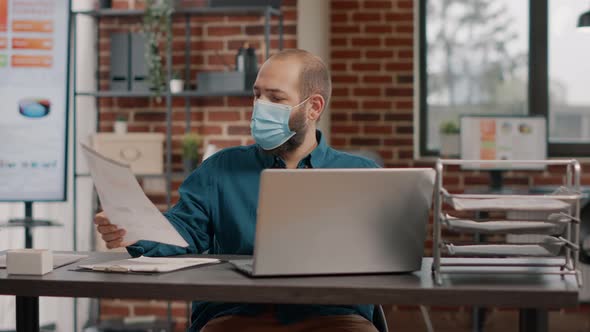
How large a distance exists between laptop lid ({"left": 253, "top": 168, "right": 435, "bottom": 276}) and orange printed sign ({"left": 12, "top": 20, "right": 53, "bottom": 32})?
2.06m

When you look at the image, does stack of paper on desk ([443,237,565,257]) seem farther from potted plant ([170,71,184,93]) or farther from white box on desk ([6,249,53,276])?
potted plant ([170,71,184,93])

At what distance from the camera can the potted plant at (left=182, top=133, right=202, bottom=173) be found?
182 inches

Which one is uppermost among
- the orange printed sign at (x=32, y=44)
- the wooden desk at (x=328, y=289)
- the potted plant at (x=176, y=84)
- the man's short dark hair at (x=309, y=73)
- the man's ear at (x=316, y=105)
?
the orange printed sign at (x=32, y=44)

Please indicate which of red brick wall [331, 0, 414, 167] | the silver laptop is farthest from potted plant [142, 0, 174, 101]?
the silver laptop

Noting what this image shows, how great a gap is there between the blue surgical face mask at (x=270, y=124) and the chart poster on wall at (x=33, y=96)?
1440mm

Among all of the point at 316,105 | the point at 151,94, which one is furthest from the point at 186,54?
the point at 316,105

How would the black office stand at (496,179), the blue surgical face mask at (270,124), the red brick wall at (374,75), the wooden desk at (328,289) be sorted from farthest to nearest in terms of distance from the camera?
the red brick wall at (374,75), the black office stand at (496,179), the blue surgical face mask at (270,124), the wooden desk at (328,289)

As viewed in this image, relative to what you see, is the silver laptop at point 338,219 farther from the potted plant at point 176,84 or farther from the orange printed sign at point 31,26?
the potted plant at point 176,84

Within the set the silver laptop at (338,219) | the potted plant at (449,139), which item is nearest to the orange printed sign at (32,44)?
A: the silver laptop at (338,219)

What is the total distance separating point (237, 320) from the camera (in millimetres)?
2049

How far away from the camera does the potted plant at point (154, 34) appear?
4.60 m

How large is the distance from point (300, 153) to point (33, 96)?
4.83 feet

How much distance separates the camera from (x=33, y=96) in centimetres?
349

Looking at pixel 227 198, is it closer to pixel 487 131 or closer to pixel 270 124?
pixel 270 124
